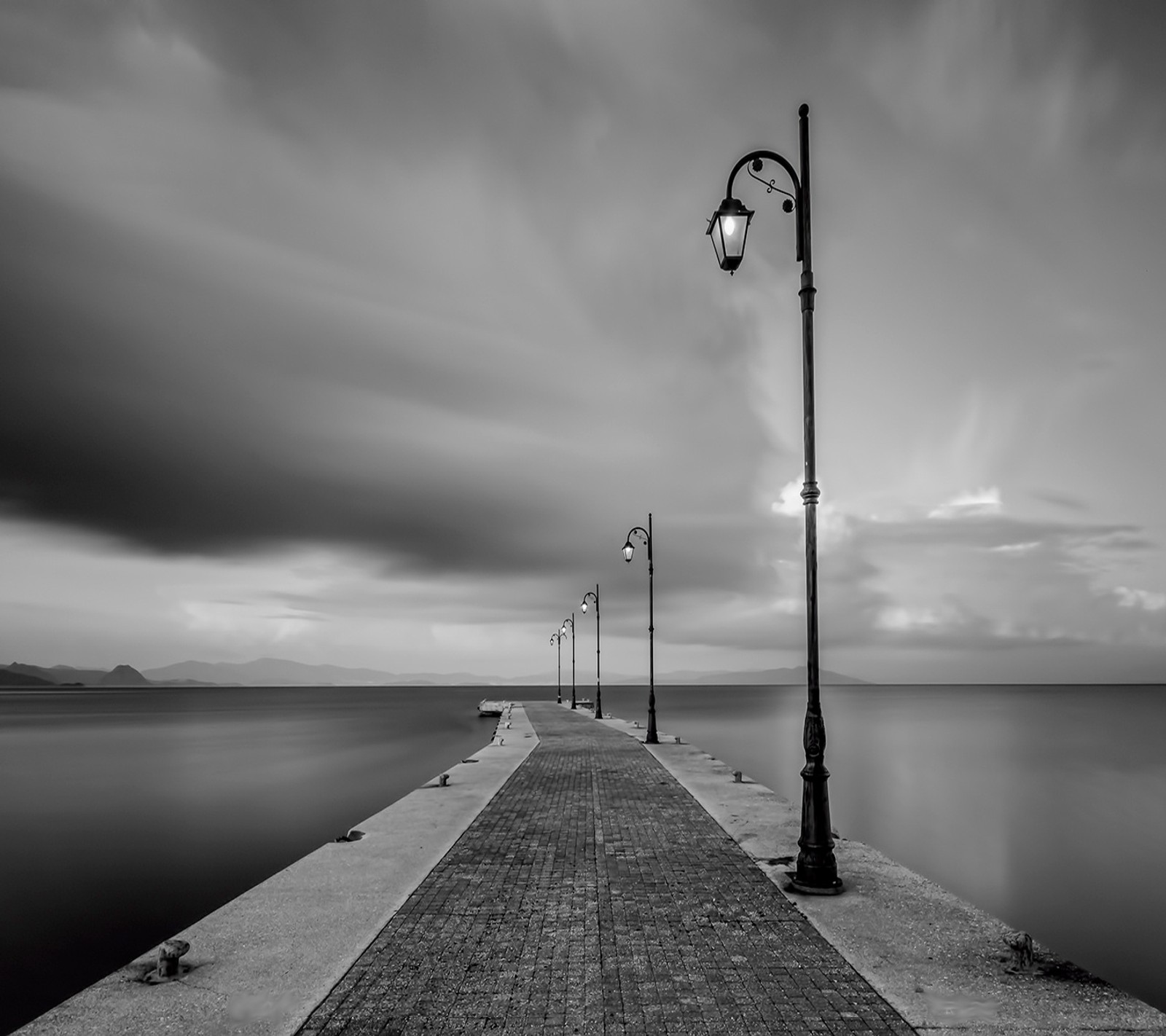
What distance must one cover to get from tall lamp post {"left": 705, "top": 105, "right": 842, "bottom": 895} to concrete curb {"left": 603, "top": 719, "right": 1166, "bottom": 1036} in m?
0.40

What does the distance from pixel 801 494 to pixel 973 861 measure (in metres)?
18.8

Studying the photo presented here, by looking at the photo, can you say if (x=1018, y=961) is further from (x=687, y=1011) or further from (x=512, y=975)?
(x=512, y=975)

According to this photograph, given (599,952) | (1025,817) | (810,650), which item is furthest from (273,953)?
(1025,817)

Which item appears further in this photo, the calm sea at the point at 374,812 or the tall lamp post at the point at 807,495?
the calm sea at the point at 374,812

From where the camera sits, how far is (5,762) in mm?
49656

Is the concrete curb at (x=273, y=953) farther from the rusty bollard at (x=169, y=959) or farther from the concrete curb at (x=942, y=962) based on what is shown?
the concrete curb at (x=942, y=962)

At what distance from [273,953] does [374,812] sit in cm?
2153

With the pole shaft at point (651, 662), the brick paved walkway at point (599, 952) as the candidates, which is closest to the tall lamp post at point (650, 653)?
the pole shaft at point (651, 662)

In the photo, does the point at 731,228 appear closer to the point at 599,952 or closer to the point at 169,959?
the point at 599,952

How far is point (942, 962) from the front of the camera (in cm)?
645

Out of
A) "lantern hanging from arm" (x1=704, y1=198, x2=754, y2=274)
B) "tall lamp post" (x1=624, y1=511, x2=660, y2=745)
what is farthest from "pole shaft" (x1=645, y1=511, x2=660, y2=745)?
"lantern hanging from arm" (x1=704, y1=198, x2=754, y2=274)

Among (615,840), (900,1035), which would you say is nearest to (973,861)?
(615,840)

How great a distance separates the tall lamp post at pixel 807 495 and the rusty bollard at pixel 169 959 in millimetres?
6311

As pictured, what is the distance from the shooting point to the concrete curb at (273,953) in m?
5.47
